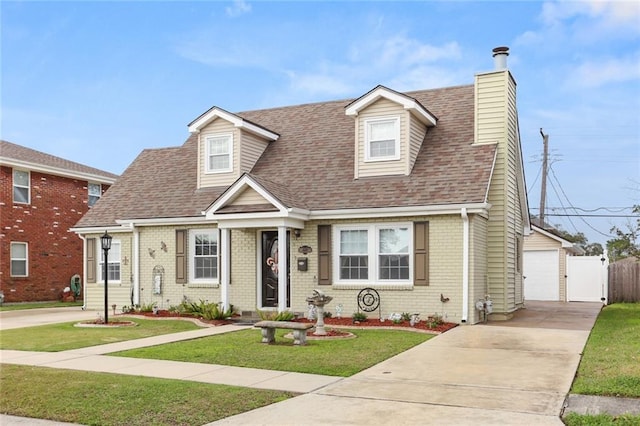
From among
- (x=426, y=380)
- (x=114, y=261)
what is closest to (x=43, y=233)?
(x=114, y=261)

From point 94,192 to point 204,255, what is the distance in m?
12.8

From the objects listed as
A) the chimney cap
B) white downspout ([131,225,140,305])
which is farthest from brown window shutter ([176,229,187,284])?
the chimney cap

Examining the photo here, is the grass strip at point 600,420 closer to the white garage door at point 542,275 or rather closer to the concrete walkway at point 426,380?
the concrete walkway at point 426,380

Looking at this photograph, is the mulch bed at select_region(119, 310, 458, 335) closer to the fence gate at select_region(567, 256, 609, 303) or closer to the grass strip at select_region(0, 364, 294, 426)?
the grass strip at select_region(0, 364, 294, 426)

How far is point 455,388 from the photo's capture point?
769cm

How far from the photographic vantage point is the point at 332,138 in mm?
18641

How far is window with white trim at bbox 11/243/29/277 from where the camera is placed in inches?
941

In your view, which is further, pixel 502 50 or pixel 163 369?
pixel 502 50

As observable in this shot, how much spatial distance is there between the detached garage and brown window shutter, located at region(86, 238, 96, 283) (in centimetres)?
1608

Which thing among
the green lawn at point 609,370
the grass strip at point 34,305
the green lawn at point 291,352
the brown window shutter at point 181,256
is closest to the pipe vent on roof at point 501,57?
the green lawn at point 609,370

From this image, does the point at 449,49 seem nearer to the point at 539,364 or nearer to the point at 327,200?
the point at 327,200

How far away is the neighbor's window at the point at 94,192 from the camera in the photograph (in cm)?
2796

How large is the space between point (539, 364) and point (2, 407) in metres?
7.40

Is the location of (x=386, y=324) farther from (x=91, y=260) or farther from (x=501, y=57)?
(x=91, y=260)
